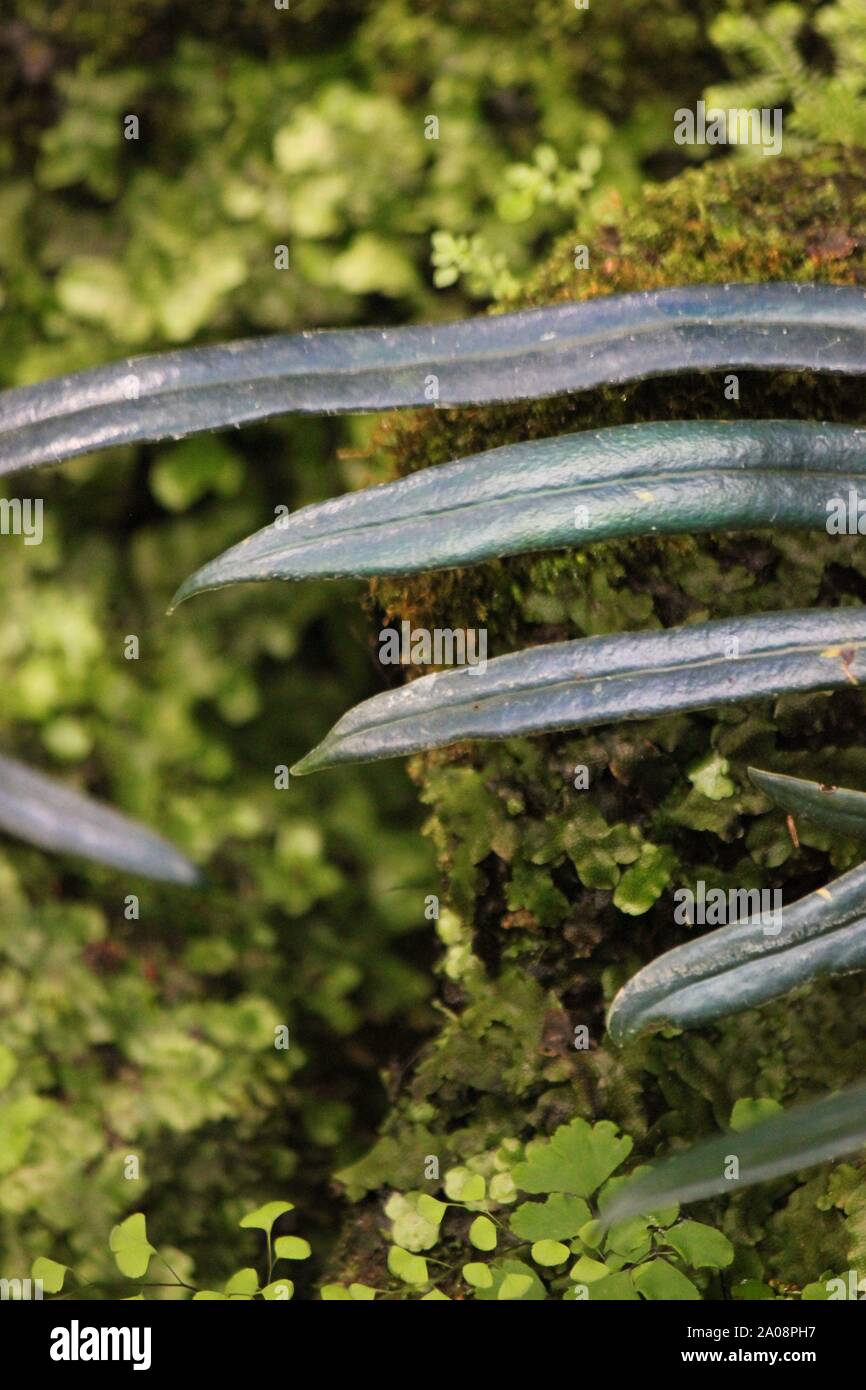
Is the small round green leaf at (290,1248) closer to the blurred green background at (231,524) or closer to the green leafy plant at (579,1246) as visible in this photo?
the green leafy plant at (579,1246)

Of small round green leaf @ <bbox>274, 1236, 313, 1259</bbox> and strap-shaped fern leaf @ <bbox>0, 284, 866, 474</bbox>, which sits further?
small round green leaf @ <bbox>274, 1236, 313, 1259</bbox>

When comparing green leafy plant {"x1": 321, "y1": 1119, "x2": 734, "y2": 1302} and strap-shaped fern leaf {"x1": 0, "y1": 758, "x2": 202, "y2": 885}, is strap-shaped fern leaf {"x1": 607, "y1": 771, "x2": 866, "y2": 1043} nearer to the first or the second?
green leafy plant {"x1": 321, "y1": 1119, "x2": 734, "y2": 1302}

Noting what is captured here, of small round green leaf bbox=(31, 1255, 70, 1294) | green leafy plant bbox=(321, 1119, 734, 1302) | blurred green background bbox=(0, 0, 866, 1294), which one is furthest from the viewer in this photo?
blurred green background bbox=(0, 0, 866, 1294)

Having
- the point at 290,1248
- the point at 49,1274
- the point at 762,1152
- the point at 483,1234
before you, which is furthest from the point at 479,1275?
the point at 49,1274

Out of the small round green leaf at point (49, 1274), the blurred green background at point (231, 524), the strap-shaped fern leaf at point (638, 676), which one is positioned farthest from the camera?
the blurred green background at point (231, 524)

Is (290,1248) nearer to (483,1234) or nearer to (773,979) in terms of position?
(483,1234)

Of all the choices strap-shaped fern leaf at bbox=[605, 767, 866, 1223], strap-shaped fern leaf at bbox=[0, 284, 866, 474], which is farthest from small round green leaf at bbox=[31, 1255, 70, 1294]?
strap-shaped fern leaf at bbox=[0, 284, 866, 474]

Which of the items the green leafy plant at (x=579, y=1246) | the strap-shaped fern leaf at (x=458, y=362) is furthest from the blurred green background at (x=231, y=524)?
the strap-shaped fern leaf at (x=458, y=362)
